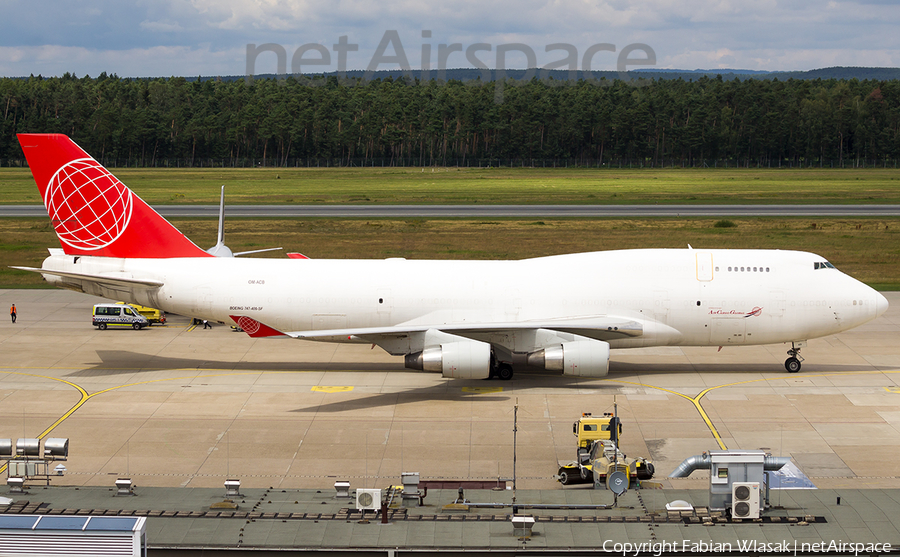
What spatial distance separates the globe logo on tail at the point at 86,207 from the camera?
122ft

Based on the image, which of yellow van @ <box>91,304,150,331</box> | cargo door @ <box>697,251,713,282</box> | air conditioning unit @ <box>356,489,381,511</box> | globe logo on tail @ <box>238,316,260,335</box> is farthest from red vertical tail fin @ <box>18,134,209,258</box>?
air conditioning unit @ <box>356,489,381,511</box>

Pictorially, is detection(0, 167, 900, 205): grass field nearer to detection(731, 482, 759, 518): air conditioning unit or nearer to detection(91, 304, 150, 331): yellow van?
detection(91, 304, 150, 331): yellow van

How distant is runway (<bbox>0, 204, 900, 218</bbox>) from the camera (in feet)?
315

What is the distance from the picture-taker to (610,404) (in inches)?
1282

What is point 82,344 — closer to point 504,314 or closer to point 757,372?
point 504,314

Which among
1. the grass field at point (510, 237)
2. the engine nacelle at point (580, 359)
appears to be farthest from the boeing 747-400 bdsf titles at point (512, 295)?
the grass field at point (510, 237)

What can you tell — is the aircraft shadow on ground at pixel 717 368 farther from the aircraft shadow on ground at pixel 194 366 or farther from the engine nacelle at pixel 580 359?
the aircraft shadow on ground at pixel 194 366

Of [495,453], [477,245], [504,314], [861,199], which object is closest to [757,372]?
[504,314]

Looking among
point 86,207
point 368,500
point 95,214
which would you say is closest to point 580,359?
point 368,500

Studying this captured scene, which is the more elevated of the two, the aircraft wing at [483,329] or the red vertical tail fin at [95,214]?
the red vertical tail fin at [95,214]

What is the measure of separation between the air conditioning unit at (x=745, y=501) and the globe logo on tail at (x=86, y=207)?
29823mm

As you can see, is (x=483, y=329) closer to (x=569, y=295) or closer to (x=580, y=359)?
(x=580, y=359)

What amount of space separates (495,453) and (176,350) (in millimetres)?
20314

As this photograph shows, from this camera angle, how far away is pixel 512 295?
118 ft
